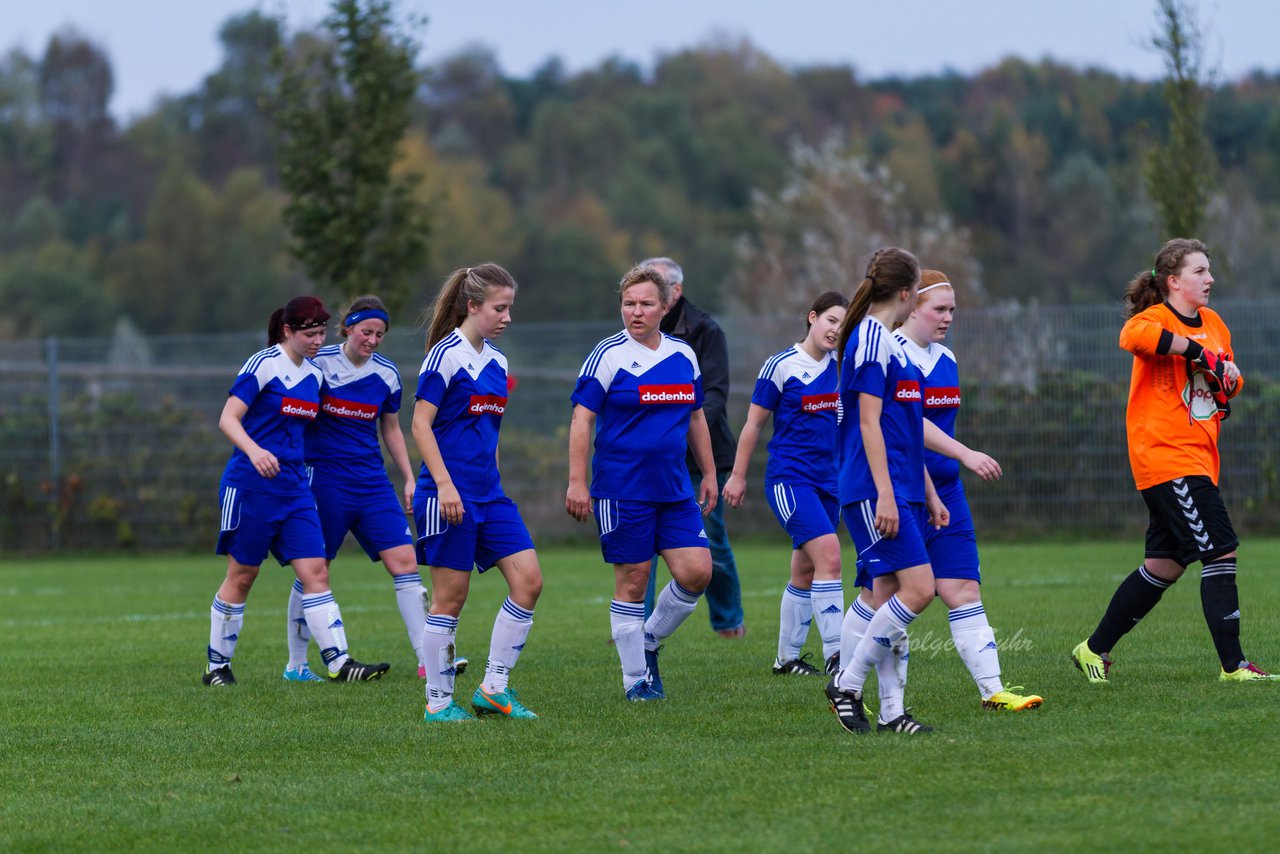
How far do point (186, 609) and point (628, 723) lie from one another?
7200 mm

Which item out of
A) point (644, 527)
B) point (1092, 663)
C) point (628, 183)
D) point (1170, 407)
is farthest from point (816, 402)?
point (628, 183)

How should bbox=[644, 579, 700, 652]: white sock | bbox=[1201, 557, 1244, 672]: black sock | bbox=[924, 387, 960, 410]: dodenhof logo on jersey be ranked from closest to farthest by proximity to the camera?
bbox=[924, 387, 960, 410]: dodenhof logo on jersey < bbox=[1201, 557, 1244, 672]: black sock < bbox=[644, 579, 700, 652]: white sock

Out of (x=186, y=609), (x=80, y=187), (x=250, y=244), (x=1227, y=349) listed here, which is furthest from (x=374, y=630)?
(x=80, y=187)

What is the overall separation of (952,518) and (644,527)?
1394mm

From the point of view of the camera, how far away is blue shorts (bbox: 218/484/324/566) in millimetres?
8641

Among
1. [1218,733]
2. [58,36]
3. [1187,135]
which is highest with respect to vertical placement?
[58,36]

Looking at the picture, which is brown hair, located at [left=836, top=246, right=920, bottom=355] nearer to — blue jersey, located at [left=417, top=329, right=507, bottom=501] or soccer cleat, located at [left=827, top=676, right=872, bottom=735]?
soccer cleat, located at [left=827, top=676, right=872, bottom=735]

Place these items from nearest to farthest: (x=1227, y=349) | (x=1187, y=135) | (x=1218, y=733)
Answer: (x=1218, y=733) < (x=1227, y=349) < (x=1187, y=135)

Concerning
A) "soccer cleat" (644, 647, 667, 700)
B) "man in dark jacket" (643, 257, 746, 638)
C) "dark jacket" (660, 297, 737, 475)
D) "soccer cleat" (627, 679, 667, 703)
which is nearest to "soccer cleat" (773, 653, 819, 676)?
"soccer cleat" (644, 647, 667, 700)

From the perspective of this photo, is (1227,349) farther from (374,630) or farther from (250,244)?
(250,244)

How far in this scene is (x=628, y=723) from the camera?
681 centimetres

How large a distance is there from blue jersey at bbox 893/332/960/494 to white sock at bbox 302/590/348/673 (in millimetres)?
3391

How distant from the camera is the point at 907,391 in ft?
20.9

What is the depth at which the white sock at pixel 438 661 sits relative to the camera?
712 centimetres
